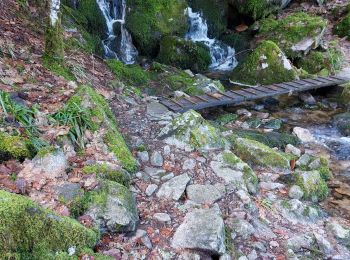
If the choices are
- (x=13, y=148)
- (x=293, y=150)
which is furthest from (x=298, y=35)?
(x=13, y=148)

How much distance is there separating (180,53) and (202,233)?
24.6 feet

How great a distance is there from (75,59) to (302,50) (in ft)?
22.4

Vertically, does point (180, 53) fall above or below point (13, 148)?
above

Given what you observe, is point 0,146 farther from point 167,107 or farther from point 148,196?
point 167,107

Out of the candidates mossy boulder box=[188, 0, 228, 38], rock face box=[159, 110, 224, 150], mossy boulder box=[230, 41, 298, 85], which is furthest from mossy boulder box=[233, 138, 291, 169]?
mossy boulder box=[188, 0, 228, 38]

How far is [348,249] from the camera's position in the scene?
376 centimetres

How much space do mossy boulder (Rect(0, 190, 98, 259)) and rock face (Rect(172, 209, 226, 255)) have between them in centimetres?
91

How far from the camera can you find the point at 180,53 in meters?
10.1

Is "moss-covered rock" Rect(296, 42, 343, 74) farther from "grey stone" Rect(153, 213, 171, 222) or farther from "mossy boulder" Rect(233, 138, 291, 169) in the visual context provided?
"grey stone" Rect(153, 213, 171, 222)

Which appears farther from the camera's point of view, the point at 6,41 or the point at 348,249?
the point at 6,41

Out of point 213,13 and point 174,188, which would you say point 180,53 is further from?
point 174,188

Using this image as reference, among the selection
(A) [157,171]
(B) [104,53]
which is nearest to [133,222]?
(A) [157,171]

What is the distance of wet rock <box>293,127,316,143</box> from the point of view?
6.58 meters

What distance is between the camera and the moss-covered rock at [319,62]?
415 inches
